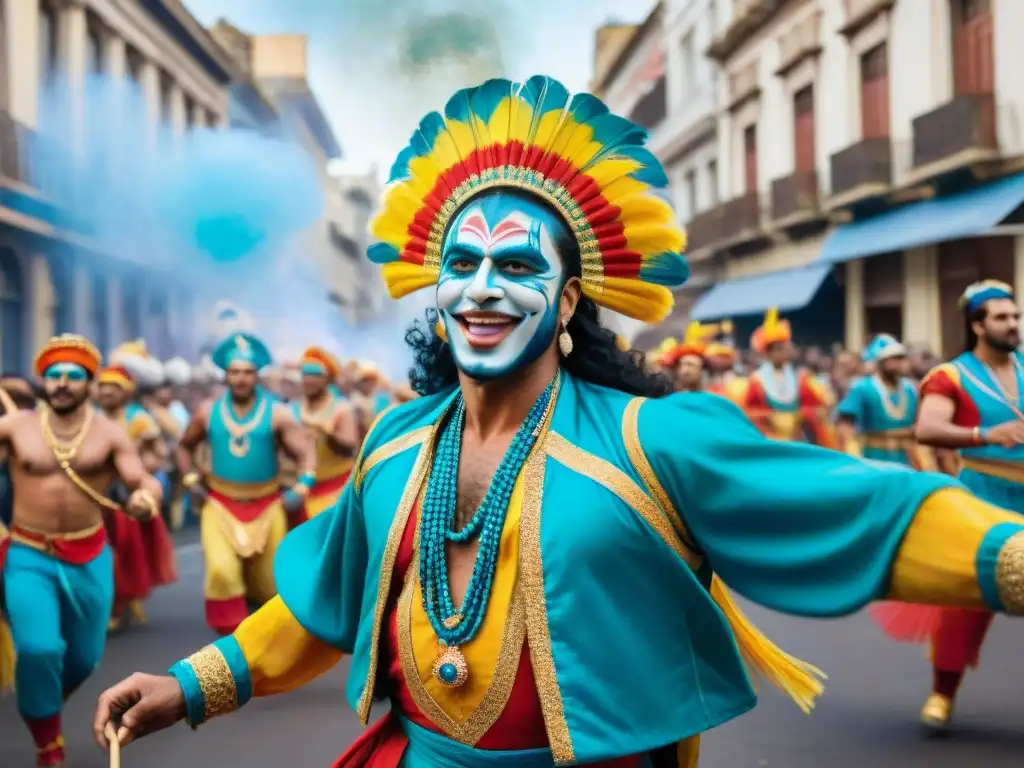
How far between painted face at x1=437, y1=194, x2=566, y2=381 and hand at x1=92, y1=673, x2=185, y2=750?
94 cm

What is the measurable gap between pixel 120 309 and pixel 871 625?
18847 mm

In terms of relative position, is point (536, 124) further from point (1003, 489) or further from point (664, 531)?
Answer: point (1003, 489)

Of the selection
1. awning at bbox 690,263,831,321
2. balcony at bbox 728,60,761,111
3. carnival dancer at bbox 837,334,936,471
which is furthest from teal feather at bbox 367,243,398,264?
balcony at bbox 728,60,761,111

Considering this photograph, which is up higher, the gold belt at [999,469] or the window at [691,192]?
the window at [691,192]

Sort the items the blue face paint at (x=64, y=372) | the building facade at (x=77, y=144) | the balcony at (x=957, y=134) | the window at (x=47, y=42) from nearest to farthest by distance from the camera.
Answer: the blue face paint at (x=64, y=372)
the balcony at (x=957, y=134)
the building facade at (x=77, y=144)
the window at (x=47, y=42)

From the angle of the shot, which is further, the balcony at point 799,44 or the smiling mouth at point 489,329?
the balcony at point 799,44

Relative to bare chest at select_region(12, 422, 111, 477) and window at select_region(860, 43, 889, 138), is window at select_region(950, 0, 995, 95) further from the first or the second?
bare chest at select_region(12, 422, 111, 477)

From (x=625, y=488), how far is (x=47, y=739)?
3.99 m

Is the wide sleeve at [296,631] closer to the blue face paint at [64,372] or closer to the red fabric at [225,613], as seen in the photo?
the blue face paint at [64,372]

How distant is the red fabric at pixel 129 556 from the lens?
8.74 meters

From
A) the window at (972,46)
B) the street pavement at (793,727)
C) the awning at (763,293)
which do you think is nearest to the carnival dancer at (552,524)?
the street pavement at (793,727)

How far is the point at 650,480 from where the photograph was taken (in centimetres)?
254

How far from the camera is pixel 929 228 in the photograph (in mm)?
17859

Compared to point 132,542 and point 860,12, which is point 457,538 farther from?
point 860,12
